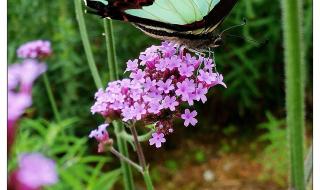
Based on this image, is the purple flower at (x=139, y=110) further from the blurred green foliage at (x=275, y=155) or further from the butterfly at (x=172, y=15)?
the blurred green foliage at (x=275, y=155)

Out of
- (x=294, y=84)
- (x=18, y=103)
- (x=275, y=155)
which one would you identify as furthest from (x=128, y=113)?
(x=275, y=155)

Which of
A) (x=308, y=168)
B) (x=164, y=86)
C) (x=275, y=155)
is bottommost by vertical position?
(x=275, y=155)

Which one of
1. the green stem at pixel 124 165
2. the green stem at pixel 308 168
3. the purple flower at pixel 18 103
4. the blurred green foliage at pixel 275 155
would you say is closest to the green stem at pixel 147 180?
the green stem at pixel 124 165

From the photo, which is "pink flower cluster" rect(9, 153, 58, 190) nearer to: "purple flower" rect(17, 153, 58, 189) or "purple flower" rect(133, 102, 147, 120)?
"purple flower" rect(17, 153, 58, 189)

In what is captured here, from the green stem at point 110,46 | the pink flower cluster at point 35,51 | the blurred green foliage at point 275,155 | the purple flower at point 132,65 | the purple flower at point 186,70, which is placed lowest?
the blurred green foliage at point 275,155

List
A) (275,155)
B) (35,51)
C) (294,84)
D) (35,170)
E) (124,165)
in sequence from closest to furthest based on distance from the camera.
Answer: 1. (35,170)
2. (294,84)
3. (124,165)
4. (35,51)
5. (275,155)

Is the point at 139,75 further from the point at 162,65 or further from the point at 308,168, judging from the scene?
the point at 308,168
